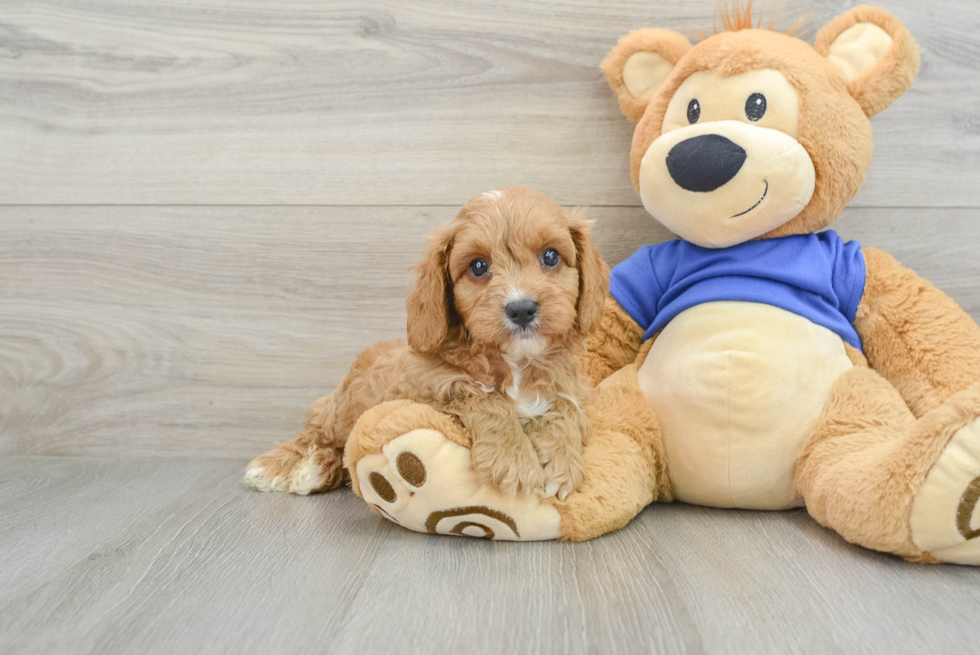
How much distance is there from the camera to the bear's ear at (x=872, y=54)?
1438mm

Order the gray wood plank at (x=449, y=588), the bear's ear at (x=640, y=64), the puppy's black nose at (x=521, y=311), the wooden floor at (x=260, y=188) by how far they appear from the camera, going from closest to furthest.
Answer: the gray wood plank at (x=449, y=588) < the puppy's black nose at (x=521, y=311) < the bear's ear at (x=640, y=64) < the wooden floor at (x=260, y=188)

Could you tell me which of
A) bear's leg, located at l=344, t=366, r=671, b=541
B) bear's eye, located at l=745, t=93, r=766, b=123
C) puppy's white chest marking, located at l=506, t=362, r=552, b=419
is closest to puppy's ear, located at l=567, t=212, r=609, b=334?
puppy's white chest marking, located at l=506, t=362, r=552, b=419

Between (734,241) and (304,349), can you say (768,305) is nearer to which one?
(734,241)

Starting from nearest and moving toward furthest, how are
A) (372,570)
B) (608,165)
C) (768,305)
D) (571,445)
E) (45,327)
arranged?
1. (372,570)
2. (571,445)
3. (768,305)
4. (608,165)
5. (45,327)

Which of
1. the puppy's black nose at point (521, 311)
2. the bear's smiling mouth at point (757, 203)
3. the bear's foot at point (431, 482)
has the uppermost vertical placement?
the bear's smiling mouth at point (757, 203)

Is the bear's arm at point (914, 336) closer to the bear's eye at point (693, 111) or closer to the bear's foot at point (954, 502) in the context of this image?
the bear's foot at point (954, 502)

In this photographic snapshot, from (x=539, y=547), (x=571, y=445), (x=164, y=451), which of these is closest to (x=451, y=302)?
(x=571, y=445)

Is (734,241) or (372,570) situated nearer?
(372,570)

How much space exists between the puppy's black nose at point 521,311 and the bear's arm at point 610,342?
1.47 ft

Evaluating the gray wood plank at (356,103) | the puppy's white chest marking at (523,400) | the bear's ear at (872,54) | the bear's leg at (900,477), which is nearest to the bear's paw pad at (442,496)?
the puppy's white chest marking at (523,400)

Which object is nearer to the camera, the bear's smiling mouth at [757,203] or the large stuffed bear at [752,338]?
the large stuffed bear at [752,338]

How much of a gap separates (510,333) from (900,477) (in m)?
0.70

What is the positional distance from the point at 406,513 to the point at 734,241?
35.3 inches

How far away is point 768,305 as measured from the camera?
145 cm
